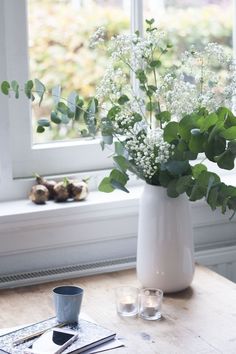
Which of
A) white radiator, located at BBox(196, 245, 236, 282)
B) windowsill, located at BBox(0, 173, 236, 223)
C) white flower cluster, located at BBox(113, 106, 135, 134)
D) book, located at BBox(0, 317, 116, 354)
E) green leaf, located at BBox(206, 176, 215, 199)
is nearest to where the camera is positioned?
book, located at BBox(0, 317, 116, 354)

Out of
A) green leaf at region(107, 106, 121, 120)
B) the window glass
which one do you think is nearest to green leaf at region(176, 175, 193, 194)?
green leaf at region(107, 106, 121, 120)

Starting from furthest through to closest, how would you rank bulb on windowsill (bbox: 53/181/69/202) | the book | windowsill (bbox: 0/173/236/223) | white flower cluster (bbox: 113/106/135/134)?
bulb on windowsill (bbox: 53/181/69/202) < windowsill (bbox: 0/173/236/223) < white flower cluster (bbox: 113/106/135/134) < the book

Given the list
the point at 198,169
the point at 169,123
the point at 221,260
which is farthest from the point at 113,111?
the point at 221,260

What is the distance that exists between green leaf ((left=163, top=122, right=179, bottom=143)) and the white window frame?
51 centimetres

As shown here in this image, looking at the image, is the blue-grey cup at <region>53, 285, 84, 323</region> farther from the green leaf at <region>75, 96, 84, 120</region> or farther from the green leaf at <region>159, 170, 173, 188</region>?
the green leaf at <region>75, 96, 84, 120</region>

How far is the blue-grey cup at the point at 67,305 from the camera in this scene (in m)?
1.73

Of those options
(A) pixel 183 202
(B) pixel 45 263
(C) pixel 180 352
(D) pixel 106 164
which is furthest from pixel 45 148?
(C) pixel 180 352

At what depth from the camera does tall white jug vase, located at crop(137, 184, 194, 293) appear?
1.92 m

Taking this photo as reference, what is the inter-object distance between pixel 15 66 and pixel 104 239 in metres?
0.53

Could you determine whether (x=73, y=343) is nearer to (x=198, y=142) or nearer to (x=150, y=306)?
(x=150, y=306)

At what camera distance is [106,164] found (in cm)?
236

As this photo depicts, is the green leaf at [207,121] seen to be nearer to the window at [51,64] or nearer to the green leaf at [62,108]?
the green leaf at [62,108]

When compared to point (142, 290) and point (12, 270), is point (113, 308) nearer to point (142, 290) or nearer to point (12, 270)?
point (142, 290)

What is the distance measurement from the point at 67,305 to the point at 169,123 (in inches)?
18.5
